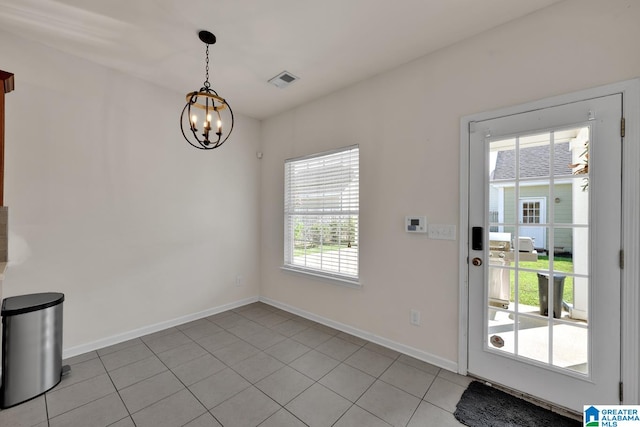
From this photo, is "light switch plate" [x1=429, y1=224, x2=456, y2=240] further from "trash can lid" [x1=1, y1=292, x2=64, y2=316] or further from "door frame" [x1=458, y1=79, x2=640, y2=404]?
"trash can lid" [x1=1, y1=292, x2=64, y2=316]

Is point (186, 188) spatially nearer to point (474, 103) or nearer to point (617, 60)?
point (474, 103)

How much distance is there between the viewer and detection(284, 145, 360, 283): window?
10.2 ft

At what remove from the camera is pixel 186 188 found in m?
3.35

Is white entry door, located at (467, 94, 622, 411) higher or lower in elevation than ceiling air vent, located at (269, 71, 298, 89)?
lower

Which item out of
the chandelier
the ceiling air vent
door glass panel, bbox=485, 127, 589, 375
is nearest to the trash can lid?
the chandelier

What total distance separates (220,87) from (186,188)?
1322mm

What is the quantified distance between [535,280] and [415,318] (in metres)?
1.04

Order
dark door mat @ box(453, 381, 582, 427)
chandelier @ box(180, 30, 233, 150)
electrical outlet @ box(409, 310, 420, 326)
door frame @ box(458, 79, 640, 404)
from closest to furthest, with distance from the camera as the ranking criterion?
door frame @ box(458, 79, 640, 404), dark door mat @ box(453, 381, 582, 427), chandelier @ box(180, 30, 233, 150), electrical outlet @ box(409, 310, 420, 326)

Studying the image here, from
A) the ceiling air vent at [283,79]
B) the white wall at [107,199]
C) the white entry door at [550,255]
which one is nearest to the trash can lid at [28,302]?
the white wall at [107,199]

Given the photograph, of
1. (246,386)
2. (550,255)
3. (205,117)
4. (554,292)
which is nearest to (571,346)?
(554,292)

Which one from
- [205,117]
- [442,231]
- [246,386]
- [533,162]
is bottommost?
[246,386]

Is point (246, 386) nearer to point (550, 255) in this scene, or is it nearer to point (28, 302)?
point (28, 302)

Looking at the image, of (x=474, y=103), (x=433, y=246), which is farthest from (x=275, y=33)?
(x=433, y=246)

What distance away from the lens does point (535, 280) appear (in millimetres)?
1966
